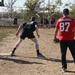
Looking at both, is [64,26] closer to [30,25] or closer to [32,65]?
[32,65]

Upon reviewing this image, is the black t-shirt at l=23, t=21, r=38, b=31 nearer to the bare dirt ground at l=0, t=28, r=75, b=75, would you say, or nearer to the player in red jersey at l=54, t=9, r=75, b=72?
the bare dirt ground at l=0, t=28, r=75, b=75

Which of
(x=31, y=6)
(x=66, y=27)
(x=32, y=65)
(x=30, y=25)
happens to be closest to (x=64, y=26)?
(x=66, y=27)

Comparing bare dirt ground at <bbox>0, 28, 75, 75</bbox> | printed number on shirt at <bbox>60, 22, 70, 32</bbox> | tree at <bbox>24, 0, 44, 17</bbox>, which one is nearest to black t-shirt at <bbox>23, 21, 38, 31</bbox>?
bare dirt ground at <bbox>0, 28, 75, 75</bbox>

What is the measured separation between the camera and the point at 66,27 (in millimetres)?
8859

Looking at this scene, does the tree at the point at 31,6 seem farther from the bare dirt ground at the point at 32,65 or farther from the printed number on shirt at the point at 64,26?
the printed number on shirt at the point at 64,26

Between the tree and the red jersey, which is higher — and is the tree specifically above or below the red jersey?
below

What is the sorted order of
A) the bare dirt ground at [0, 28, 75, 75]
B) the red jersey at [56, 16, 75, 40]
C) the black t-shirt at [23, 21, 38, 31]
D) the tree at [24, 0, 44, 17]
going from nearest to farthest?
1. the red jersey at [56, 16, 75, 40]
2. the bare dirt ground at [0, 28, 75, 75]
3. the black t-shirt at [23, 21, 38, 31]
4. the tree at [24, 0, 44, 17]

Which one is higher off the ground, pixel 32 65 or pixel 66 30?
pixel 66 30

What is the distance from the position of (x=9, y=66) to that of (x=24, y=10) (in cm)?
4111

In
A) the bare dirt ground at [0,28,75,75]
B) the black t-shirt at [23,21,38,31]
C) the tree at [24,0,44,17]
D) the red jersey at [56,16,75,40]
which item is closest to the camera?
the red jersey at [56,16,75,40]

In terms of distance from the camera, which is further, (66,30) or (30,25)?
(30,25)

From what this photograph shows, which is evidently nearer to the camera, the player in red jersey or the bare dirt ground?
the player in red jersey

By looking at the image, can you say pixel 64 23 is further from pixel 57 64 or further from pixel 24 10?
pixel 24 10

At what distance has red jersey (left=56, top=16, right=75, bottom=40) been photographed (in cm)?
881
